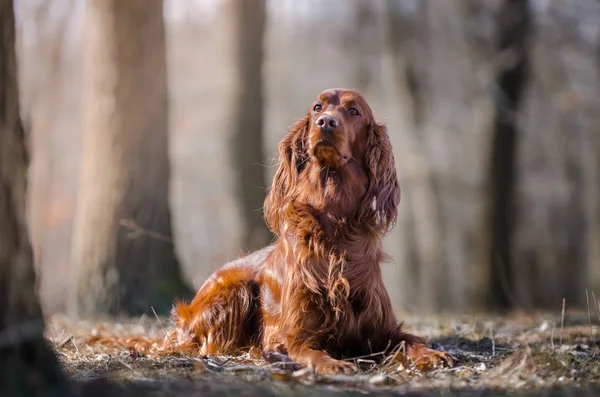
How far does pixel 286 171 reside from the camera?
16.9 feet

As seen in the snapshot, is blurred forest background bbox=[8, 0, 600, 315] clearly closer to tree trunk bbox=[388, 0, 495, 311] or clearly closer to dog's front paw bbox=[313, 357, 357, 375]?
tree trunk bbox=[388, 0, 495, 311]

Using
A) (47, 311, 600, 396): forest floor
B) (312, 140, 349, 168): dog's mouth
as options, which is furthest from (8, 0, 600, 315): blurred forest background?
(47, 311, 600, 396): forest floor

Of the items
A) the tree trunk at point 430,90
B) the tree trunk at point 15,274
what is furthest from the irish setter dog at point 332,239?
the tree trunk at point 430,90

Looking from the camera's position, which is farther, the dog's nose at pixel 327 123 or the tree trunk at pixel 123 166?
the tree trunk at pixel 123 166

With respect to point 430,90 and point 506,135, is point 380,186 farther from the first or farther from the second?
point 430,90

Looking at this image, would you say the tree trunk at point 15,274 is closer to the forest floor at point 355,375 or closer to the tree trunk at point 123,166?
the forest floor at point 355,375

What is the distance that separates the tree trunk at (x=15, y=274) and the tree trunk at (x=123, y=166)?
478cm

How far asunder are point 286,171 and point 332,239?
1.96ft

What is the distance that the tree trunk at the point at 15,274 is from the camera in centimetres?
312

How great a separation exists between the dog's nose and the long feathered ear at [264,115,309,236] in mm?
391

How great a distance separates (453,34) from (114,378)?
17824 mm

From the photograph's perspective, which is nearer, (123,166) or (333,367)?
(333,367)

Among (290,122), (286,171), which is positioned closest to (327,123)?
(286,171)

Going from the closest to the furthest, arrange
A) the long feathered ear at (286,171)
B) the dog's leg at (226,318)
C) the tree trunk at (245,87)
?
the long feathered ear at (286,171) < the dog's leg at (226,318) < the tree trunk at (245,87)
